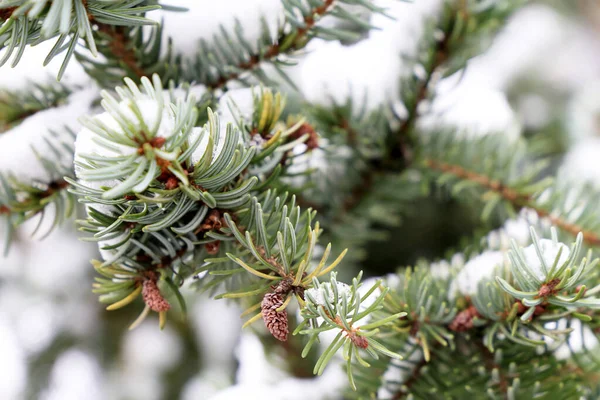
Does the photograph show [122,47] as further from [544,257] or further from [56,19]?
[544,257]

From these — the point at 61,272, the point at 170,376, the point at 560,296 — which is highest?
the point at 560,296

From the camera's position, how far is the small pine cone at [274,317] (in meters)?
0.27

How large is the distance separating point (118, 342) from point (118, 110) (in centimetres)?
77

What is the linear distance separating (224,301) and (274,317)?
0.27 metres

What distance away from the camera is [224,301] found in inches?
20.6

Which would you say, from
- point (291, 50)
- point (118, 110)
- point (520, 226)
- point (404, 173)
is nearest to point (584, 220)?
point (520, 226)

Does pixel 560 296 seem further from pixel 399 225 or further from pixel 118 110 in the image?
pixel 399 225

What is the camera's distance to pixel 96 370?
33.1 inches

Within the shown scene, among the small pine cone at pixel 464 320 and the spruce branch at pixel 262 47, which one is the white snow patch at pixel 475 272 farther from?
the spruce branch at pixel 262 47

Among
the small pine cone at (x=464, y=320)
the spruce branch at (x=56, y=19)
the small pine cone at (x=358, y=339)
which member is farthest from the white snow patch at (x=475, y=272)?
the spruce branch at (x=56, y=19)

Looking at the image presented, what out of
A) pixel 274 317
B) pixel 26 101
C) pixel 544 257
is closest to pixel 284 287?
pixel 274 317

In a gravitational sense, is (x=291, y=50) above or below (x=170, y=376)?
above

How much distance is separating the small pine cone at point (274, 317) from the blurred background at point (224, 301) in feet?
0.75

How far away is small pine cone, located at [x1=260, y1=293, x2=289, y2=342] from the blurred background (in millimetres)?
230
